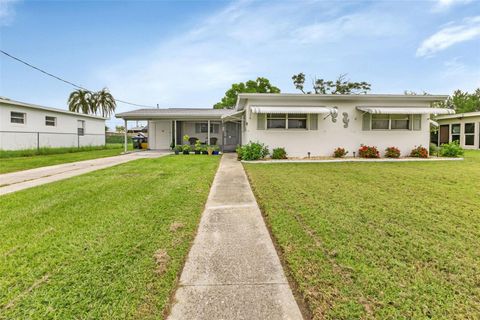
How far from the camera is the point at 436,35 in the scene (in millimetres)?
17172

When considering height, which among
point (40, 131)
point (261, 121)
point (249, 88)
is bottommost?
point (40, 131)

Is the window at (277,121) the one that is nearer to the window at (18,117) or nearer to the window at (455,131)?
the window at (18,117)

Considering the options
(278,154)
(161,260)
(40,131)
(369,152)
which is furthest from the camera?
(40,131)

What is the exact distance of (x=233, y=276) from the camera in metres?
2.46

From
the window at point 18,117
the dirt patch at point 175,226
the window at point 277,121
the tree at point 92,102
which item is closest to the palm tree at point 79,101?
the tree at point 92,102

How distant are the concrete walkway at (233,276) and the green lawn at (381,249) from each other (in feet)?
0.66

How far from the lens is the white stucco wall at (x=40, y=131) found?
51.7ft

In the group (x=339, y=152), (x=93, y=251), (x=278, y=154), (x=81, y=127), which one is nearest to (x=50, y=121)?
(x=81, y=127)

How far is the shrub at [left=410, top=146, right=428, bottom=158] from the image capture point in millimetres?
13647

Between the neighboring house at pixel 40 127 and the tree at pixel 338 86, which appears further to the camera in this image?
the tree at pixel 338 86

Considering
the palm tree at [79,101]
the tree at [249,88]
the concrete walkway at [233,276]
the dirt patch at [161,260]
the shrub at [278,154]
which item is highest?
the tree at [249,88]

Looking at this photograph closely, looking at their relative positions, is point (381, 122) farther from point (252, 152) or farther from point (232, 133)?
point (232, 133)

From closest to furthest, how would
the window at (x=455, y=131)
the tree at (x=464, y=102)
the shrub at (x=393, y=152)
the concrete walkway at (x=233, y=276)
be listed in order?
the concrete walkway at (x=233, y=276) < the shrub at (x=393, y=152) < the window at (x=455, y=131) < the tree at (x=464, y=102)

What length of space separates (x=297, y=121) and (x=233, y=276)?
12060 mm
